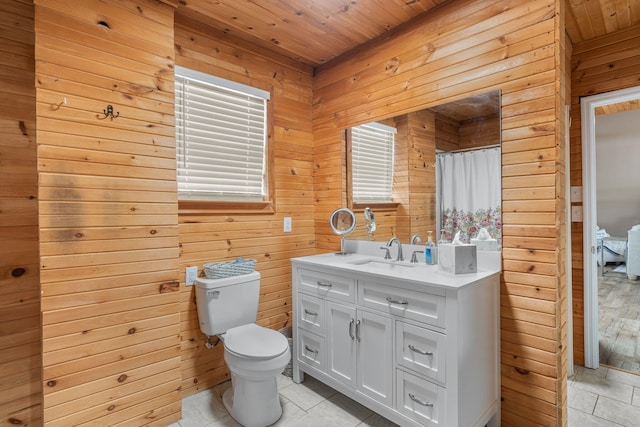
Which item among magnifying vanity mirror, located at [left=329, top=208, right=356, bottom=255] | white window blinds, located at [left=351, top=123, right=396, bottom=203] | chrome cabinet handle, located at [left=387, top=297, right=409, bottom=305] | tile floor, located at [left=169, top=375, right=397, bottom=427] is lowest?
tile floor, located at [left=169, top=375, right=397, bottom=427]

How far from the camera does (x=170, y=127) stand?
194 centimetres

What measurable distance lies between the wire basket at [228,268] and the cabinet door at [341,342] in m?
0.63

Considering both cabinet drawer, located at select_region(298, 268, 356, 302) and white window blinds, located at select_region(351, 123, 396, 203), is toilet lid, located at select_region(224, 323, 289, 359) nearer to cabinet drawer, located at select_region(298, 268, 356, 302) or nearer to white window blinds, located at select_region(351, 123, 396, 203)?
cabinet drawer, located at select_region(298, 268, 356, 302)

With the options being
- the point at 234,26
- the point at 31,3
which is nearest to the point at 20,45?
the point at 31,3

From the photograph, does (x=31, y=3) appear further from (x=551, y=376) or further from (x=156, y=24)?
(x=551, y=376)

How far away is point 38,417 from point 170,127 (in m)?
1.71

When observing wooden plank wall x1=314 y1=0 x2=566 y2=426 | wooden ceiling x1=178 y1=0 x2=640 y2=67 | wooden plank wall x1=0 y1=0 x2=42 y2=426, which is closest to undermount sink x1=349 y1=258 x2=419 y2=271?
wooden plank wall x1=314 y1=0 x2=566 y2=426

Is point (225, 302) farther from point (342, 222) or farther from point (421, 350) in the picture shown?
point (421, 350)

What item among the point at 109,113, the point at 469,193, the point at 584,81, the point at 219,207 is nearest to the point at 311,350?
the point at 219,207

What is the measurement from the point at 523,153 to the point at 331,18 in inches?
58.0

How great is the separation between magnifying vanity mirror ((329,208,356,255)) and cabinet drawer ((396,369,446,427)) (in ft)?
3.58

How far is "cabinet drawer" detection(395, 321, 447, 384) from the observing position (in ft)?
5.01

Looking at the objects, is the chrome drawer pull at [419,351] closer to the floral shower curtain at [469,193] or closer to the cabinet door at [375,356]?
the cabinet door at [375,356]

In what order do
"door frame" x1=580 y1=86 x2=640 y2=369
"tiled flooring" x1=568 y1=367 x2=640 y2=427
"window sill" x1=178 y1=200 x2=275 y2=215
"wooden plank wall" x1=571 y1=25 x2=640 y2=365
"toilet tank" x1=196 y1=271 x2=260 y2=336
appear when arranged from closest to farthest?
1. "tiled flooring" x1=568 y1=367 x2=640 y2=427
2. "toilet tank" x1=196 y1=271 x2=260 y2=336
3. "window sill" x1=178 y1=200 x2=275 y2=215
4. "wooden plank wall" x1=571 y1=25 x2=640 y2=365
5. "door frame" x1=580 y1=86 x2=640 y2=369
